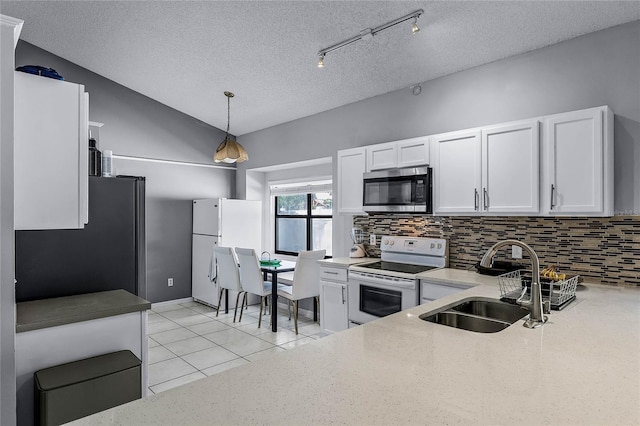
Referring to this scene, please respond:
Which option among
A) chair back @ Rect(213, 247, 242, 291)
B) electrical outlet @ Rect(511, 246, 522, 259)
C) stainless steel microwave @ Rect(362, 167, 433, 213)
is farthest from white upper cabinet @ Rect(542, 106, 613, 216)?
chair back @ Rect(213, 247, 242, 291)

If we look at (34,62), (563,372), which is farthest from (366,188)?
(34,62)

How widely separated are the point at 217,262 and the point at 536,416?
4.50 metres

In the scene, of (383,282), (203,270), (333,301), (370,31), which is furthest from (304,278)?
(370,31)

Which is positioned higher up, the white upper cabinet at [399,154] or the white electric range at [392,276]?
the white upper cabinet at [399,154]

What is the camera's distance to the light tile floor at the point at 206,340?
330cm

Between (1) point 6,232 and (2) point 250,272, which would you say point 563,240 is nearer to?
(2) point 250,272

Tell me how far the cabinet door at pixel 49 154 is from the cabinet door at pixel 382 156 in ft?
8.36

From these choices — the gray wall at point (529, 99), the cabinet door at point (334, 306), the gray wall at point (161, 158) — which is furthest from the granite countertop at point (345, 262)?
the gray wall at point (161, 158)

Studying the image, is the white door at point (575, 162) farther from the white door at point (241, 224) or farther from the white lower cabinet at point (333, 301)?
the white door at point (241, 224)

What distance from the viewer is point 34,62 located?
4270mm

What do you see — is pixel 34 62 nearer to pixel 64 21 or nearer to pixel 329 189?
pixel 64 21

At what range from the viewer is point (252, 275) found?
446cm

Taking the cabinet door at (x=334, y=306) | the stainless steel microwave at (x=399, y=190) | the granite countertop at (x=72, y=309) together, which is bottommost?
the cabinet door at (x=334, y=306)

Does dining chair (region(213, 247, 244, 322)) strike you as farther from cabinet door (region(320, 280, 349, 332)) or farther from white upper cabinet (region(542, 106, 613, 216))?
white upper cabinet (region(542, 106, 613, 216))
